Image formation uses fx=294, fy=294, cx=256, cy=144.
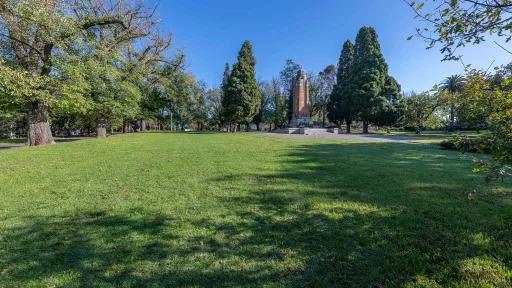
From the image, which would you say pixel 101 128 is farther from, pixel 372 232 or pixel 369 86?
pixel 369 86

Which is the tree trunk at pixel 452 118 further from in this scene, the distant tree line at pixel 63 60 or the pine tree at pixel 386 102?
the pine tree at pixel 386 102

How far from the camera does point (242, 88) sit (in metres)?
39.3

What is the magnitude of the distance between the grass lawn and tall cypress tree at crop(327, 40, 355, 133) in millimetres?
36645

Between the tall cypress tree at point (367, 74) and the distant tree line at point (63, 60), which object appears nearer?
the distant tree line at point (63, 60)

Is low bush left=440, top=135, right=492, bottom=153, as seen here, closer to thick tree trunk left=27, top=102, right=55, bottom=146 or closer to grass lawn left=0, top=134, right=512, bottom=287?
grass lawn left=0, top=134, right=512, bottom=287

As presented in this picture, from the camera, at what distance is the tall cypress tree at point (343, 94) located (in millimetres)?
42406

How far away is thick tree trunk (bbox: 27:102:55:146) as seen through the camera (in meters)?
15.4

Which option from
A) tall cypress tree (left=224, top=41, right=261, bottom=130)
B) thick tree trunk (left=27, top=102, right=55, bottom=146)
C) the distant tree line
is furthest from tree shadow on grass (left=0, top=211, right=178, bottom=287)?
tall cypress tree (left=224, top=41, right=261, bottom=130)

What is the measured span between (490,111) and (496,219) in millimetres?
2532

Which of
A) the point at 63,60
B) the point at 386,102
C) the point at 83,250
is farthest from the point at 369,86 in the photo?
the point at 83,250

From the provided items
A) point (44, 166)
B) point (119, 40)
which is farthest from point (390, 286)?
point (119, 40)

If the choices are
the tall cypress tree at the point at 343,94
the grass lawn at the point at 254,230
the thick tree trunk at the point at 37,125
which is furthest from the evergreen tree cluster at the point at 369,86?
the thick tree trunk at the point at 37,125

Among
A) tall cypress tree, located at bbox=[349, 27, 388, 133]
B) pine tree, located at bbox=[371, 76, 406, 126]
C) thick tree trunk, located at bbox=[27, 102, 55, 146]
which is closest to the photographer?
thick tree trunk, located at bbox=[27, 102, 55, 146]

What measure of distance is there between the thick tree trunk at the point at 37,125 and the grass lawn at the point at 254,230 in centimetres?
990
